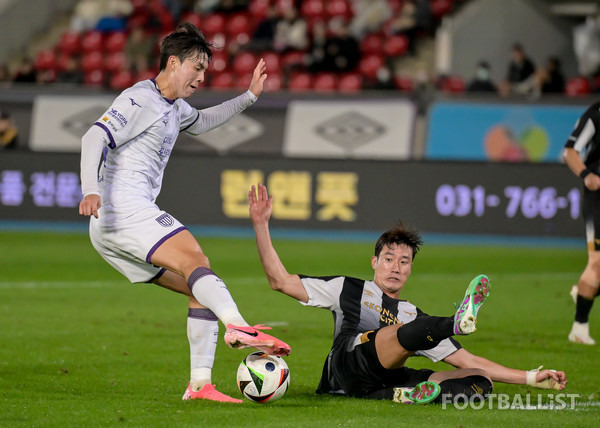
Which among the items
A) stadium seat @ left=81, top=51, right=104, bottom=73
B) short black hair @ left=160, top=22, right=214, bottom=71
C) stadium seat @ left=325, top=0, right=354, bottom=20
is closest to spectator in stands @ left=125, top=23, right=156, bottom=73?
stadium seat @ left=81, top=51, right=104, bottom=73

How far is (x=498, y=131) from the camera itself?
19.0m

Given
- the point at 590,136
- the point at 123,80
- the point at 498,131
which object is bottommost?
the point at 590,136

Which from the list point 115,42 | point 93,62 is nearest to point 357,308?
point 93,62

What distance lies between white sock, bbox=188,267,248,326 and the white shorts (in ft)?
1.00

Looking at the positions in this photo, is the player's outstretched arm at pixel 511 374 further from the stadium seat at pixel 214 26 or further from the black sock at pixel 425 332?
the stadium seat at pixel 214 26

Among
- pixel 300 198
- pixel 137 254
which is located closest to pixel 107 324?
pixel 137 254

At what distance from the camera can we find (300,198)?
17.9 meters

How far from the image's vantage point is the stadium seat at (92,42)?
84.0 feet

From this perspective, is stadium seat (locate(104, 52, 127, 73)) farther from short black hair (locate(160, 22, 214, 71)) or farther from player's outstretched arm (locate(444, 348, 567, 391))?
player's outstretched arm (locate(444, 348, 567, 391))

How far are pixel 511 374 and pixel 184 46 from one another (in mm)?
2622

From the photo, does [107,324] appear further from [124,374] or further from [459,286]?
[459,286]

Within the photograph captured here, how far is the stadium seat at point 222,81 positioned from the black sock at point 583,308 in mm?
15289

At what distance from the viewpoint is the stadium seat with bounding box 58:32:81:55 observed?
25.9m

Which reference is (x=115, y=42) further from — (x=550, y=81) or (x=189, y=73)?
(x=189, y=73)
